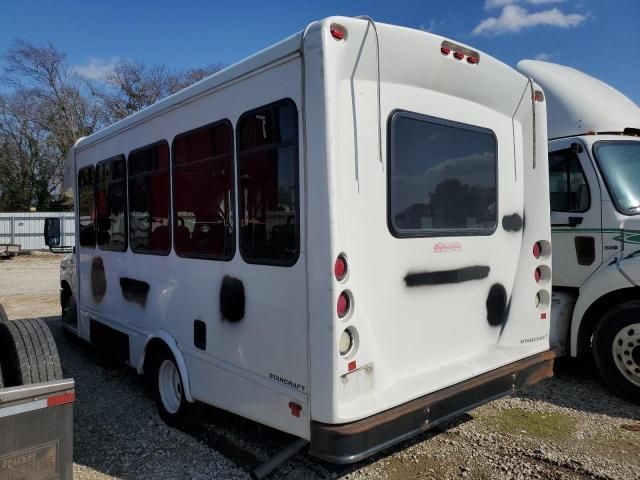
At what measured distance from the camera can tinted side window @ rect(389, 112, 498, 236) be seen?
305 centimetres

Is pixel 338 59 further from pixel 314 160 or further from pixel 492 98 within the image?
pixel 492 98

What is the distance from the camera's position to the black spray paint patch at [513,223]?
381 cm

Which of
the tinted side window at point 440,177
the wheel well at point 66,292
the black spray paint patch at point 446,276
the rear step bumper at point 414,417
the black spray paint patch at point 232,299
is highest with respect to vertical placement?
the tinted side window at point 440,177

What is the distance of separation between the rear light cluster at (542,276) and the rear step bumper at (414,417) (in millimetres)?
424

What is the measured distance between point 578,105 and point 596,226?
50.7 inches

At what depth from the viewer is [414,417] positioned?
291 centimetres

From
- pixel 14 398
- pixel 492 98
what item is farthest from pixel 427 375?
pixel 14 398

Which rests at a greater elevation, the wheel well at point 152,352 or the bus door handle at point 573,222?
the bus door handle at point 573,222

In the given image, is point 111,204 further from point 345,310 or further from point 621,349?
point 621,349

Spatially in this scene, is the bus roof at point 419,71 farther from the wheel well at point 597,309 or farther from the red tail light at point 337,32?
the wheel well at point 597,309

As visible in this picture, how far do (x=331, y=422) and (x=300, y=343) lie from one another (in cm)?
44

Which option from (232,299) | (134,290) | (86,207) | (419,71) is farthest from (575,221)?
(86,207)

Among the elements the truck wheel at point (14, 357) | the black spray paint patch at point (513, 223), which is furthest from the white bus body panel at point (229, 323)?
the black spray paint patch at point (513, 223)

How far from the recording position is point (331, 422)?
263cm
